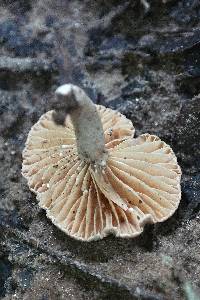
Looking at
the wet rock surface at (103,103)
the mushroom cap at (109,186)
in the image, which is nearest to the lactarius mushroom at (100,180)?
the mushroom cap at (109,186)

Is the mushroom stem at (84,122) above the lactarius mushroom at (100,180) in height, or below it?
above

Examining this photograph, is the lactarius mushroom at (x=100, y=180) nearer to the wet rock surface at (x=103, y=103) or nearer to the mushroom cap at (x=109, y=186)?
the mushroom cap at (x=109, y=186)

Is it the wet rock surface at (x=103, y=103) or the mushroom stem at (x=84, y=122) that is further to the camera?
the wet rock surface at (x=103, y=103)

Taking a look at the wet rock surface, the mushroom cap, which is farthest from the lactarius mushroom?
the wet rock surface

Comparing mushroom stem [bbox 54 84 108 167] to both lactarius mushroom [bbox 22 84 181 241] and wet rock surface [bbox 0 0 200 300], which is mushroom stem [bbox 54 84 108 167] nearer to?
lactarius mushroom [bbox 22 84 181 241]

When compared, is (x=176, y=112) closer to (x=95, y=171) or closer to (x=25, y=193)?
(x=95, y=171)

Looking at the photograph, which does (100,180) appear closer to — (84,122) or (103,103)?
(84,122)

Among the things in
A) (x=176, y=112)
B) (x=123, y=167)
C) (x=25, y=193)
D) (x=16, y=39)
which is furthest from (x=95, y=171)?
(x=16, y=39)

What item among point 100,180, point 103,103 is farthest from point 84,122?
point 103,103
